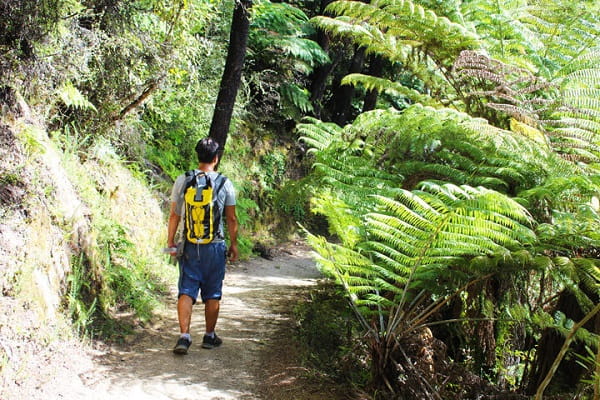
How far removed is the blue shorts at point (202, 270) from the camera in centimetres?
429

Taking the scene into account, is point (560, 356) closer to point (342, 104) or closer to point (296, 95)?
point (296, 95)

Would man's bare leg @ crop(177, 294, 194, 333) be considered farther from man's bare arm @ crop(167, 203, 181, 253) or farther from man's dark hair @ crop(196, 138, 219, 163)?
man's dark hair @ crop(196, 138, 219, 163)

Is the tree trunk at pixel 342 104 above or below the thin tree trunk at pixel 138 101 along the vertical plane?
above

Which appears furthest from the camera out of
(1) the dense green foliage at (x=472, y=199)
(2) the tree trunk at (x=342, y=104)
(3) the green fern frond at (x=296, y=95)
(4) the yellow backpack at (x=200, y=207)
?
(2) the tree trunk at (x=342, y=104)

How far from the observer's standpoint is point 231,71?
24.6ft

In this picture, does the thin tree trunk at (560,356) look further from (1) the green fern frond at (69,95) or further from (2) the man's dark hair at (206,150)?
(1) the green fern frond at (69,95)

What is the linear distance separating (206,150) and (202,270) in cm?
100

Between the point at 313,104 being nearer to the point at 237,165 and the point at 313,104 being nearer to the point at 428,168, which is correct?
the point at 237,165

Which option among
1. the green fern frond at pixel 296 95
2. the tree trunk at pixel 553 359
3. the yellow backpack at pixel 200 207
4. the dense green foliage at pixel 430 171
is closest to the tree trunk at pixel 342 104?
the green fern frond at pixel 296 95

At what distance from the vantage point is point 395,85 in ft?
18.8

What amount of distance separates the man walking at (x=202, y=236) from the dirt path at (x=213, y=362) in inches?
8.9

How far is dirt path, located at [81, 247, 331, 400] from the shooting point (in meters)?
3.53

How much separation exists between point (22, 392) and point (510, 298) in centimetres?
316

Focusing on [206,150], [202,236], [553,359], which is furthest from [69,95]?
[553,359]
